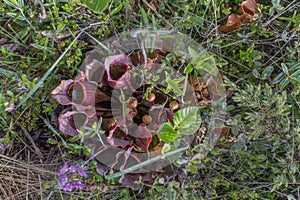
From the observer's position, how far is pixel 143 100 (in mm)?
1422

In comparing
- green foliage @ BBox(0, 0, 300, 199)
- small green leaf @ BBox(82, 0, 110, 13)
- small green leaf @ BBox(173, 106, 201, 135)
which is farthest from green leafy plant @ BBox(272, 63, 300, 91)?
small green leaf @ BBox(82, 0, 110, 13)

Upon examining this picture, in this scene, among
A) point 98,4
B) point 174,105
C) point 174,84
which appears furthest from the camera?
point 174,105

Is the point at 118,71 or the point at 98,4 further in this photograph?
the point at 118,71

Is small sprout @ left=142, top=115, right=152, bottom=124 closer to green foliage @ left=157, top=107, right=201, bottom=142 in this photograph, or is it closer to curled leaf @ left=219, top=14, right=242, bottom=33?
green foliage @ left=157, top=107, right=201, bottom=142

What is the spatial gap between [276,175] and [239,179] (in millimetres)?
150

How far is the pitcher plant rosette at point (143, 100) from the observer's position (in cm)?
133

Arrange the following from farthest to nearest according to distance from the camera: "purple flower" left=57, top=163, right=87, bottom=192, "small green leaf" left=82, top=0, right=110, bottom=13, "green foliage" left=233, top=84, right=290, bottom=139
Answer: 1. "purple flower" left=57, top=163, right=87, bottom=192
2. "green foliage" left=233, top=84, right=290, bottom=139
3. "small green leaf" left=82, top=0, right=110, bottom=13

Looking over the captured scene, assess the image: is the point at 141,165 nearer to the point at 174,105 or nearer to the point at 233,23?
the point at 174,105

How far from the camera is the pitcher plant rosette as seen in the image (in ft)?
4.35

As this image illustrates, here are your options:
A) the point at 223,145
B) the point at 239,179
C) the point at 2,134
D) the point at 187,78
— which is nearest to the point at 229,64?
the point at 187,78

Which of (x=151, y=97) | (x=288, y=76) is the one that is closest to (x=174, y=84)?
(x=151, y=97)

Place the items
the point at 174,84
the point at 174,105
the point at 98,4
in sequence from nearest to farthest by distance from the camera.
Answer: the point at 98,4 < the point at 174,84 < the point at 174,105

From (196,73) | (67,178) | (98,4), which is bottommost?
(67,178)

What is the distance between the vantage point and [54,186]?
1505mm
